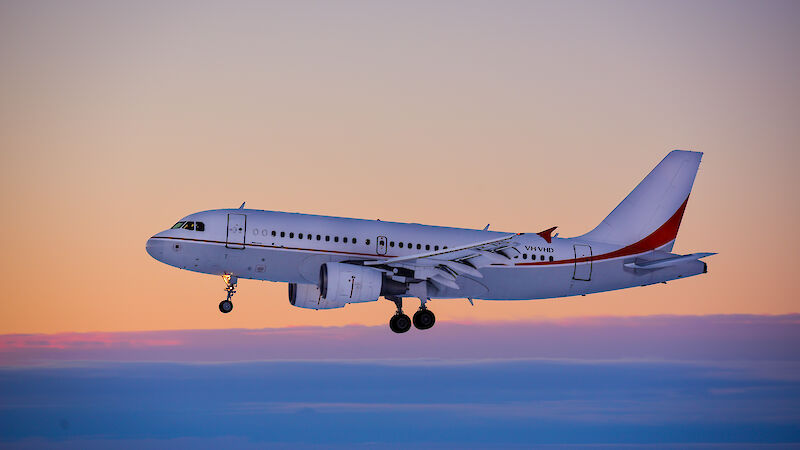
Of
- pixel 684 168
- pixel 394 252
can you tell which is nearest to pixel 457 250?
pixel 394 252

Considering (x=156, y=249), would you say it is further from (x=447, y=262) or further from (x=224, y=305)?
(x=447, y=262)

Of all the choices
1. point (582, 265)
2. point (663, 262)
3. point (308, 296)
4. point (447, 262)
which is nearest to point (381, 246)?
point (447, 262)

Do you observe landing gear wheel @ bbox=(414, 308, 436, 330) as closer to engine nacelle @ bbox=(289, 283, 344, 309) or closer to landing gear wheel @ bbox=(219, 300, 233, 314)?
engine nacelle @ bbox=(289, 283, 344, 309)

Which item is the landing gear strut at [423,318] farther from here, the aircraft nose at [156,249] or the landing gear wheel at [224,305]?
the aircraft nose at [156,249]

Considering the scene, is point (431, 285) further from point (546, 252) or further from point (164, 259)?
point (164, 259)

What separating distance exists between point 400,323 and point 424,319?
124 cm

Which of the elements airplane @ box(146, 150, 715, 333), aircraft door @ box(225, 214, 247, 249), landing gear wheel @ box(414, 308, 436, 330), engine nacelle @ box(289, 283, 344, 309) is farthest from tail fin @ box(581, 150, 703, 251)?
aircraft door @ box(225, 214, 247, 249)

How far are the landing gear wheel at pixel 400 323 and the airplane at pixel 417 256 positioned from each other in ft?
0.16

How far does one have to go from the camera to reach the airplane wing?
48031 mm

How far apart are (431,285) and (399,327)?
2.61m

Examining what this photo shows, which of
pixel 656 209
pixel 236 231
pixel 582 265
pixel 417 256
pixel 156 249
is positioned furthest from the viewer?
pixel 656 209

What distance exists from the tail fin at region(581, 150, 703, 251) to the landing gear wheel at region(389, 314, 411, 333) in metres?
11.1

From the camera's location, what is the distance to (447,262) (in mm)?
49344

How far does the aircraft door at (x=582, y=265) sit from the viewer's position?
174ft
